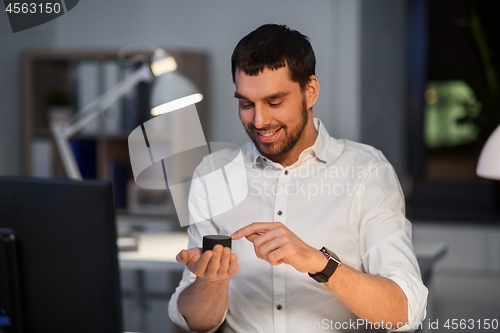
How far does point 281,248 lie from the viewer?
87cm

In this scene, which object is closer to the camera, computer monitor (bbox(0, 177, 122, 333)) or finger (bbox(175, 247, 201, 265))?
computer monitor (bbox(0, 177, 122, 333))

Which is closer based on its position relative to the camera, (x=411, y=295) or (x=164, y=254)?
(x=411, y=295)

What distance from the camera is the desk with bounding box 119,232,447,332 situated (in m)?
2.07

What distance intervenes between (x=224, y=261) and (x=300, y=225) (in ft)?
0.95

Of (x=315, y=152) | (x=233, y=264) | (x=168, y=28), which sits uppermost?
(x=168, y=28)

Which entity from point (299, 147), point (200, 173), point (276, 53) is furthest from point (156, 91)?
point (276, 53)

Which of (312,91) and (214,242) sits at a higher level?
(312,91)

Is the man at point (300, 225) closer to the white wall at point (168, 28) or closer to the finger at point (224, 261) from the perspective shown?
the finger at point (224, 261)

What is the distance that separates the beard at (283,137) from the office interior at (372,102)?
5.47ft

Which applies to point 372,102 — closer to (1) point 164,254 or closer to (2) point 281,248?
(1) point 164,254

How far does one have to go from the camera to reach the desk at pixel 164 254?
207cm

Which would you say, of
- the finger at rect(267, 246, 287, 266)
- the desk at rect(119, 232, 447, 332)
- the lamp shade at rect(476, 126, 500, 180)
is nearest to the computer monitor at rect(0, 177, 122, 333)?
the finger at rect(267, 246, 287, 266)

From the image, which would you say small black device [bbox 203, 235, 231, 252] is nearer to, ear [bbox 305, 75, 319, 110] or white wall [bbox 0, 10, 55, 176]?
ear [bbox 305, 75, 319, 110]

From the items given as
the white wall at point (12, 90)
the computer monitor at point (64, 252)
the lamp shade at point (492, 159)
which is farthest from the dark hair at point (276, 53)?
the white wall at point (12, 90)
